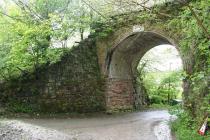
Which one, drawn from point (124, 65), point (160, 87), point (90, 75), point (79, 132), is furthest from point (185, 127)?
point (160, 87)

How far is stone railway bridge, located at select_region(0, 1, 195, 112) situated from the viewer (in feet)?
51.2

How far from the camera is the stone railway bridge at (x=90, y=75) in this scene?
15.6 metres

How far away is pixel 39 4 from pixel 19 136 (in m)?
9.25

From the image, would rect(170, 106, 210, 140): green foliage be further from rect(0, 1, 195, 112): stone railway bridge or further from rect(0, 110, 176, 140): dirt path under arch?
rect(0, 1, 195, 112): stone railway bridge

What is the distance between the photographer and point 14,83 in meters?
15.9

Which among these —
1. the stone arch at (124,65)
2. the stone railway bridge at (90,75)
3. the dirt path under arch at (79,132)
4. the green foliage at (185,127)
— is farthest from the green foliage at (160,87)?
the green foliage at (185,127)

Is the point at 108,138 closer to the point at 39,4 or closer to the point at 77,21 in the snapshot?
the point at 77,21

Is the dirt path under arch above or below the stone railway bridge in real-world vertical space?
below

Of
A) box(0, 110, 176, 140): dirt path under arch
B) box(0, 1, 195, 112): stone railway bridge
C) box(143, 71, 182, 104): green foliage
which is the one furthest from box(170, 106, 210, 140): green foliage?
box(143, 71, 182, 104): green foliage

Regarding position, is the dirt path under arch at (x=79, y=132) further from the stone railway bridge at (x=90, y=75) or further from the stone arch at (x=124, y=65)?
the stone arch at (x=124, y=65)

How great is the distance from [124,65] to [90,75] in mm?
2947

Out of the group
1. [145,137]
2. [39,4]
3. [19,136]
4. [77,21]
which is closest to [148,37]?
[77,21]

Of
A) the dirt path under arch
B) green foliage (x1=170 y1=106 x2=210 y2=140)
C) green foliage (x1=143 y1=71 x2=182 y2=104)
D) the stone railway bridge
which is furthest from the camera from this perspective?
green foliage (x1=143 y1=71 x2=182 y2=104)

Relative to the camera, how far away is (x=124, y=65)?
19.0 meters
